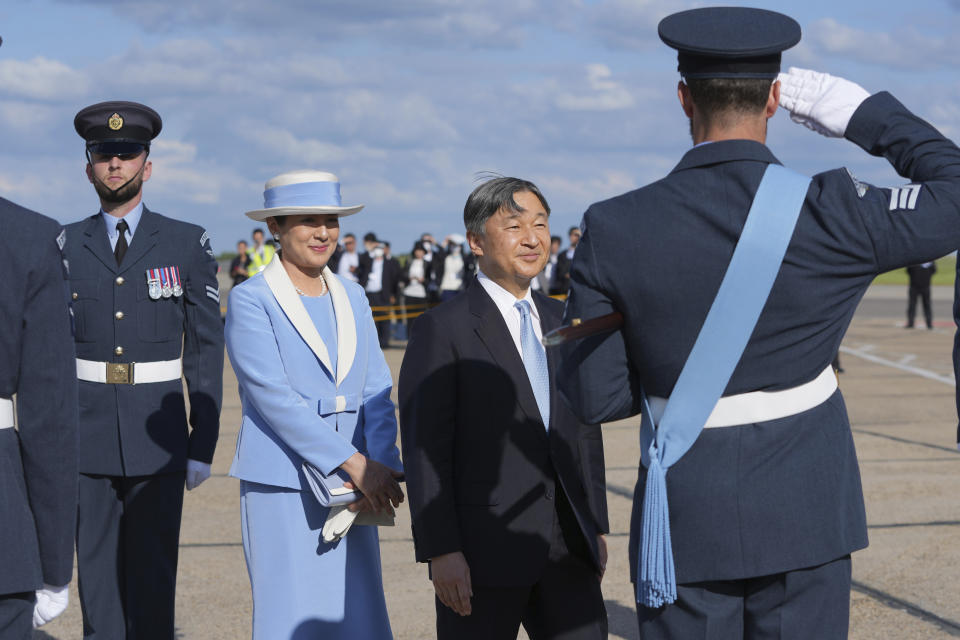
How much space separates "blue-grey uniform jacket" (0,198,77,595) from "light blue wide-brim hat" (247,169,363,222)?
139cm

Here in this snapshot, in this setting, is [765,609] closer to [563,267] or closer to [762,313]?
[762,313]

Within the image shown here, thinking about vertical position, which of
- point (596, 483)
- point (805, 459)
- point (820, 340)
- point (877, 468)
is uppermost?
point (820, 340)

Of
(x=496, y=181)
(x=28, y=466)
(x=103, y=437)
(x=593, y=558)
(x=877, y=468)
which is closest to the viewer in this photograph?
(x=28, y=466)

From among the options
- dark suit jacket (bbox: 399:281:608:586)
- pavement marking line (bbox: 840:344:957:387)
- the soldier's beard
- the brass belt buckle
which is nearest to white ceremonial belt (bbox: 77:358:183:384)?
the brass belt buckle

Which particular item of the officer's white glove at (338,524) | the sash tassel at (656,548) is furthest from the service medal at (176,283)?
the sash tassel at (656,548)

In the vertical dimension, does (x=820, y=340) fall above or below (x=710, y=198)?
below

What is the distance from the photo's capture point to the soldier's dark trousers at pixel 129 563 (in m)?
4.82

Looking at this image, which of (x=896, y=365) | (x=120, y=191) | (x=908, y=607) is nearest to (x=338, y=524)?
(x=120, y=191)

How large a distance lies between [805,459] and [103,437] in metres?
3.04

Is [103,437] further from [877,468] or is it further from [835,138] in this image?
[877,468]

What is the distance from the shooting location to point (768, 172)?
2.63 m

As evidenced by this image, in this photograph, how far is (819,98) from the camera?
266cm

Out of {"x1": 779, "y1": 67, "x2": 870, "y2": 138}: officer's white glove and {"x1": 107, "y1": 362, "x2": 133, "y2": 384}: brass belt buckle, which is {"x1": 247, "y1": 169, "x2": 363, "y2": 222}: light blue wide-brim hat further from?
{"x1": 779, "y1": 67, "x2": 870, "y2": 138}: officer's white glove

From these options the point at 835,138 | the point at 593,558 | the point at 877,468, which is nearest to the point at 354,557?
the point at 593,558
